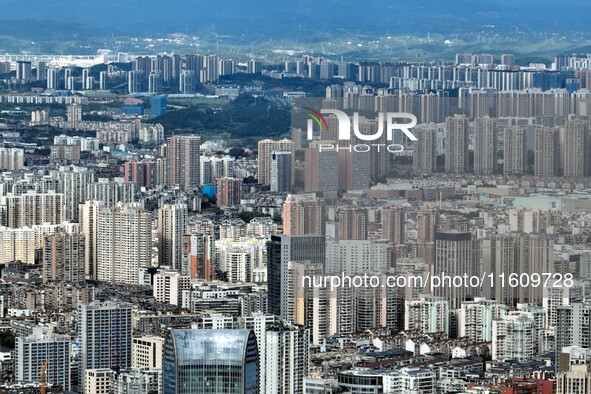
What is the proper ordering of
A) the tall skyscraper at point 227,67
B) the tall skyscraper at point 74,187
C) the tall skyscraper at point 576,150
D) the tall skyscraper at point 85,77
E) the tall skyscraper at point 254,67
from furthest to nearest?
the tall skyscraper at point 85,77
the tall skyscraper at point 227,67
the tall skyscraper at point 254,67
the tall skyscraper at point 74,187
the tall skyscraper at point 576,150

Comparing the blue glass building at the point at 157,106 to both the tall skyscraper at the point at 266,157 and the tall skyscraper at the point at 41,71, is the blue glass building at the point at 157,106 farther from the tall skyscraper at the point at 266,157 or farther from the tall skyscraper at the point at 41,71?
the tall skyscraper at the point at 266,157

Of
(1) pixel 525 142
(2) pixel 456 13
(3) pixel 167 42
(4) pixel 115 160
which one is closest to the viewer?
(1) pixel 525 142

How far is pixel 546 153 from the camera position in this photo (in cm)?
992

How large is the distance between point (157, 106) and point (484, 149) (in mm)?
16112

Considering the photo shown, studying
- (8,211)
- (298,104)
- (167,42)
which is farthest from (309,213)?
(167,42)

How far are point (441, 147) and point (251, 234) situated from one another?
242 inches

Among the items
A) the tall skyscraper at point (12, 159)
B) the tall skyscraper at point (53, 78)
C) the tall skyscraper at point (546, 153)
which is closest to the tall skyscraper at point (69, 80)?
the tall skyscraper at point (53, 78)

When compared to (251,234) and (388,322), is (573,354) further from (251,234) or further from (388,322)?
(251,234)

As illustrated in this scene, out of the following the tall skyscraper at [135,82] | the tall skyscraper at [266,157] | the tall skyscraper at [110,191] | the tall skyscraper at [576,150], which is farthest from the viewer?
the tall skyscraper at [135,82]

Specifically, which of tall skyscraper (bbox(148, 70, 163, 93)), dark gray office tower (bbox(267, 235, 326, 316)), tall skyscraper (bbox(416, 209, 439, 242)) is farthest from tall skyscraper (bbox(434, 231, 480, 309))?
tall skyscraper (bbox(148, 70, 163, 93))

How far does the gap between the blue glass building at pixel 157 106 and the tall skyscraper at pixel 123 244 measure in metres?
9.25

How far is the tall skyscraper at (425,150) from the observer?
926cm

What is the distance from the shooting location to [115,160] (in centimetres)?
2186

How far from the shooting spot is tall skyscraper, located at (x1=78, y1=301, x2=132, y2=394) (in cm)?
997
